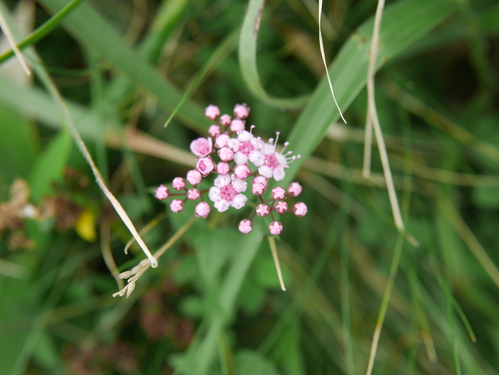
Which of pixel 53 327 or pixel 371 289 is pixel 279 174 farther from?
pixel 53 327

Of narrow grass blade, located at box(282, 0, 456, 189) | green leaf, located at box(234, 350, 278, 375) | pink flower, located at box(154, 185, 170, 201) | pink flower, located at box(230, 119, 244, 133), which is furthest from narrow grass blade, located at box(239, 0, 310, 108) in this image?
green leaf, located at box(234, 350, 278, 375)

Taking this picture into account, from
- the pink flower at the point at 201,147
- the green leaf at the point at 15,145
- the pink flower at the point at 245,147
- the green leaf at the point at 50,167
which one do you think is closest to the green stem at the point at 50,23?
the green leaf at the point at 50,167

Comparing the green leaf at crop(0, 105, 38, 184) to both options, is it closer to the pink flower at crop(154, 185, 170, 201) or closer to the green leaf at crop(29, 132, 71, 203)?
the green leaf at crop(29, 132, 71, 203)

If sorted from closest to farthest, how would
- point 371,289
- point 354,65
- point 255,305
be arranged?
point 354,65 < point 255,305 < point 371,289

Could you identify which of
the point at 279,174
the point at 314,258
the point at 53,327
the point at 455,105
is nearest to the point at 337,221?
the point at 314,258

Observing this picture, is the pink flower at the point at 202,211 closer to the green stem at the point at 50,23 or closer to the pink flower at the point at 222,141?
the pink flower at the point at 222,141

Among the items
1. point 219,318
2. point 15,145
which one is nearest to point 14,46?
point 15,145
